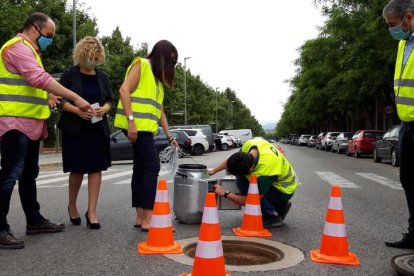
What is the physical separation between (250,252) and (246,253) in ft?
0.13

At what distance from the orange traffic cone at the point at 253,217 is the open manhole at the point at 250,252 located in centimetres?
21

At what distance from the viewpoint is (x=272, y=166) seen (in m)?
5.05

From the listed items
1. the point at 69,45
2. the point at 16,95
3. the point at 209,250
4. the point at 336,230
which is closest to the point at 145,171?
the point at 16,95

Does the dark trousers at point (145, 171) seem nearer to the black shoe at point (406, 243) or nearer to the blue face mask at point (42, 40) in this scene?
the blue face mask at point (42, 40)

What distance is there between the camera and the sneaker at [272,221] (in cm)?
527

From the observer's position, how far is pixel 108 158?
206 inches

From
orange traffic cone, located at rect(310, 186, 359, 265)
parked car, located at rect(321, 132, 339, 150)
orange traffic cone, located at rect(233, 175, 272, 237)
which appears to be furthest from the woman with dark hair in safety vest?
parked car, located at rect(321, 132, 339, 150)

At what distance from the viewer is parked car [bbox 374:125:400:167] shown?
17328 mm

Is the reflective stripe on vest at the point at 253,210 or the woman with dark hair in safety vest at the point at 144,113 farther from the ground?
the woman with dark hair in safety vest at the point at 144,113

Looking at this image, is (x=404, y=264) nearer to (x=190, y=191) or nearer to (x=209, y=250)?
(x=209, y=250)

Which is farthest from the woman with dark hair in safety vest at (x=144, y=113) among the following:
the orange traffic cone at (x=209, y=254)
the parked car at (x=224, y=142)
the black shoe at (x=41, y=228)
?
the parked car at (x=224, y=142)

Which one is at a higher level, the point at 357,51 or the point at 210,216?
the point at 357,51

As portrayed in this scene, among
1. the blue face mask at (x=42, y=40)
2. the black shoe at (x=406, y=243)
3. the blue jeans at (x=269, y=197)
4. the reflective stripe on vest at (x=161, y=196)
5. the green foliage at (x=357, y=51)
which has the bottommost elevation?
the black shoe at (x=406, y=243)

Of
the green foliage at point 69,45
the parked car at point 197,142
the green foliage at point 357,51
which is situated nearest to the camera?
the green foliage at point 357,51
